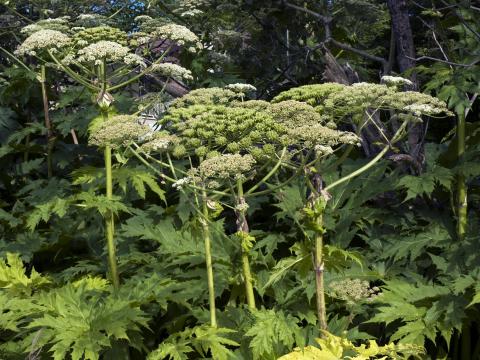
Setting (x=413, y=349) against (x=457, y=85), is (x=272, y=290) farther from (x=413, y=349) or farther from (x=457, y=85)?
(x=457, y=85)

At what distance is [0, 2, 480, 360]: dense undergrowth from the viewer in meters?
3.69

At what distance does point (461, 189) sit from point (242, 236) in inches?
86.1

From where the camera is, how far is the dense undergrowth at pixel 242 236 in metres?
3.69

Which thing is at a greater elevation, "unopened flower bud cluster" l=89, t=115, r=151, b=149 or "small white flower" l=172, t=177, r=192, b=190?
"unopened flower bud cluster" l=89, t=115, r=151, b=149

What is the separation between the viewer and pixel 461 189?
5.08 m

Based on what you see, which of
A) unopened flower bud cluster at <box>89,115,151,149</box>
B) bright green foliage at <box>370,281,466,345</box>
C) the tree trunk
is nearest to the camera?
unopened flower bud cluster at <box>89,115,151,149</box>

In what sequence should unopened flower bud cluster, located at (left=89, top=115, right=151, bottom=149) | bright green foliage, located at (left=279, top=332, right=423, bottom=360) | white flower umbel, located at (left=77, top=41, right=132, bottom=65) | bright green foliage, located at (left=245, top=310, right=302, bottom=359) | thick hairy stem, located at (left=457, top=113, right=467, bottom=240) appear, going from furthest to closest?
thick hairy stem, located at (left=457, top=113, right=467, bottom=240) → white flower umbel, located at (left=77, top=41, right=132, bottom=65) → unopened flower bud cluster, located at (left=89, top=115, right=151, bottom=149) → bright green foliage, located at (left=245, top=310, right=302, bottom=359) → bright green foliage, located at (left=279, top=332, right=423, bottom=360)

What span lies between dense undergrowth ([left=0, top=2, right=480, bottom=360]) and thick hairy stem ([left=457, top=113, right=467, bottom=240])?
0.02m

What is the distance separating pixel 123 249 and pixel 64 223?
832 mm

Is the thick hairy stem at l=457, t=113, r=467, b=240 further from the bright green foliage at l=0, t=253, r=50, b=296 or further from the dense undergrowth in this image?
the bright green foliage at l=0, t=253, r=50, b=296

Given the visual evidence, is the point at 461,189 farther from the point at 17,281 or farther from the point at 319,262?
the point at 17,281

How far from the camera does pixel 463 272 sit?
4.60 meters

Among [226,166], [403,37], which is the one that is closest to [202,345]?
[226,166]

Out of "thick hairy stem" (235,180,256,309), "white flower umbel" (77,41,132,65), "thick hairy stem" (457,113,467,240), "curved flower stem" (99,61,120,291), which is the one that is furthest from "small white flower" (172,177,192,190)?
"thick hairy stem" (457,113,467,240)
